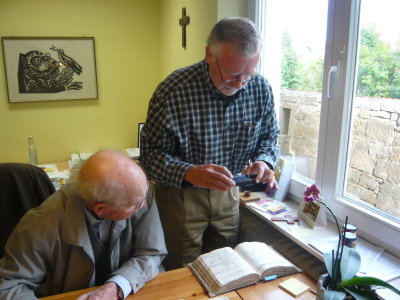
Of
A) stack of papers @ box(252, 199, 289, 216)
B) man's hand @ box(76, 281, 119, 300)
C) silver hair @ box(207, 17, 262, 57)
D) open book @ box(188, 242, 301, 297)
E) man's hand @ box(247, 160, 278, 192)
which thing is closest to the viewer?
man's hand @ box(76, 281, 119, 300)

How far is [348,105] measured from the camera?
149 cm

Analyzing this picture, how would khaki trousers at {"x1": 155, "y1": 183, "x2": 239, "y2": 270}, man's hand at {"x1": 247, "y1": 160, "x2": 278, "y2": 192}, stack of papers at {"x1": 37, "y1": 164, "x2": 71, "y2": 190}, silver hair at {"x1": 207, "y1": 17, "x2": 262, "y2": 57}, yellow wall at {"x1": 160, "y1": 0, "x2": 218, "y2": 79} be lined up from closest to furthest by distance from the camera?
silver hair at {"x1": 207, "y1": 17, "x2": 262, "y2": 57}
man's hand at {"x1": 247, "y1": 160, "x2": 278, "y2": 192}
khaki trousers at {"x1": 155, "y1": 183, "x2": 239, "y2": 270}
yellow wall at {"x1": 160, "y1": 0, "x2": 218, "y2": 79}
stack of papers at {"x1": 37, "y1": 164, "x2": 71, "y2": 190}

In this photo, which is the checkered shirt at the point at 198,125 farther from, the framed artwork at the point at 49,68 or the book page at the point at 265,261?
the framed artwork at the point at 49,68

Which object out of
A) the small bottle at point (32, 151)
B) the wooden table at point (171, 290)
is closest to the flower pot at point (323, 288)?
the wooden table at point (171, 290)

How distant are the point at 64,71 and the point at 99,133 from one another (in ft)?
1.99

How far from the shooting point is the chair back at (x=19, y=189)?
1.50 meters

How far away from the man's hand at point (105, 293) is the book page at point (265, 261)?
49 centimetres

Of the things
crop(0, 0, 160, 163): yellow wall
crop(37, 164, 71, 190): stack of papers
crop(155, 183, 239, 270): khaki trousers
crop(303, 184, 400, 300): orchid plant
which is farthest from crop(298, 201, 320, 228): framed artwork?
crop(0, 0, 160, 163): yellow wall

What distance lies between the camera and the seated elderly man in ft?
3.66

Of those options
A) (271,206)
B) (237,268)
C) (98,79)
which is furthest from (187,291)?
(98,79)

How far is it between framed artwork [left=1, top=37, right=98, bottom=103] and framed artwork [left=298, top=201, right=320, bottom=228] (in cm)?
216

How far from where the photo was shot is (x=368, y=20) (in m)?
1.37

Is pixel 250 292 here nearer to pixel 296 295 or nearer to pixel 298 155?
pixel 296 295

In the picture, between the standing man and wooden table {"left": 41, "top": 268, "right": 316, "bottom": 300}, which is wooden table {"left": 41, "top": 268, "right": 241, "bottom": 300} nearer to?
wooden table {"left": 41, "top": 268, "right": 316, "bottom": 300}
